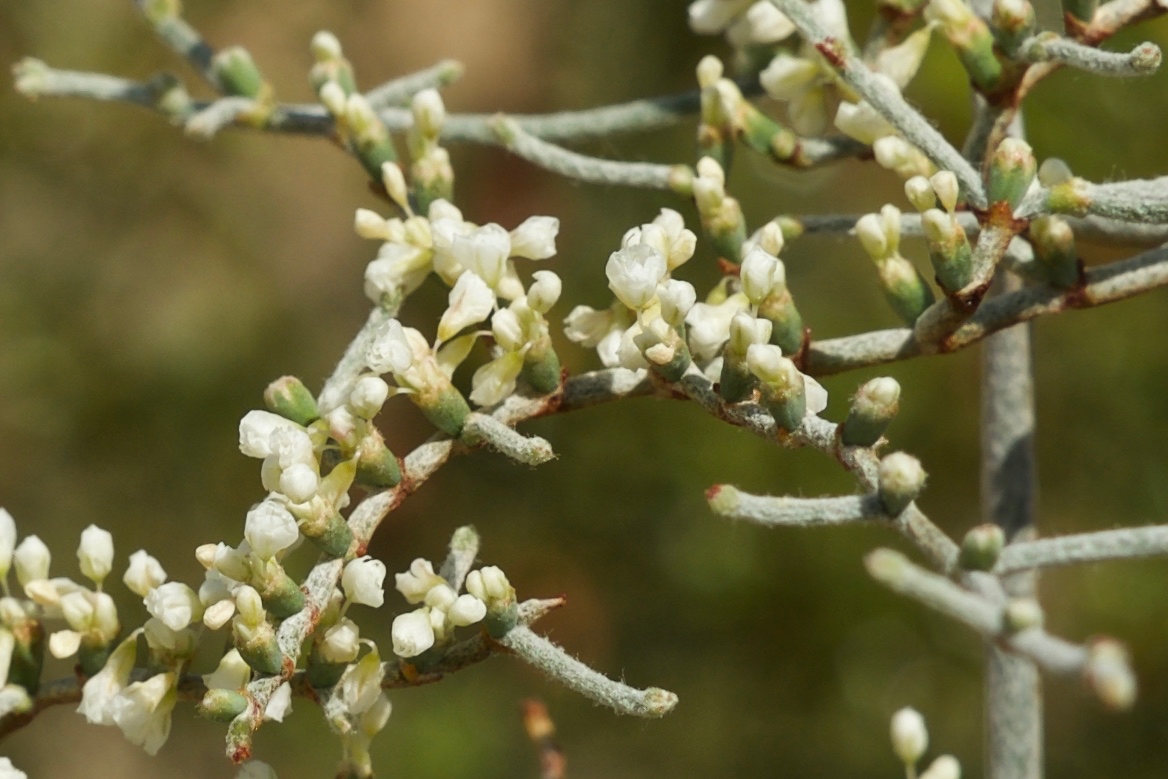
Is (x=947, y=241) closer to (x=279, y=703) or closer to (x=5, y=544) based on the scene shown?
(x=279, y=703)

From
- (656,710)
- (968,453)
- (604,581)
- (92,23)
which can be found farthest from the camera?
(92,23)

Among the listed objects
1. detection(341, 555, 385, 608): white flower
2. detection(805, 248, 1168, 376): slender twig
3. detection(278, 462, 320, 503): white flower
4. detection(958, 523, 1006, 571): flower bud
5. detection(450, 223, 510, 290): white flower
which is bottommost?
detection(341, 555, 385, 608): white flower

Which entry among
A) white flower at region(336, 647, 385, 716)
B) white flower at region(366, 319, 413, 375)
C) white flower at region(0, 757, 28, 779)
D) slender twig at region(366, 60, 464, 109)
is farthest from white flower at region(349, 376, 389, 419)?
slender twig at region(366, 60, 464, 109)

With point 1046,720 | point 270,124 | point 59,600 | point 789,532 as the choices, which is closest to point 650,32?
point 789,532

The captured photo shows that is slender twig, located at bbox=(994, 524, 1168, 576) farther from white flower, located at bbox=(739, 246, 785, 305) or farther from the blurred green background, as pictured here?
the blurred green background

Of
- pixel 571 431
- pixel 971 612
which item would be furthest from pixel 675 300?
pixel 571 431

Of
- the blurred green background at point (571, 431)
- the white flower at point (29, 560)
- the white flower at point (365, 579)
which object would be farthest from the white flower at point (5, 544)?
the blurred green background at point (571, 431)

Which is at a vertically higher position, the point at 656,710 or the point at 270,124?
the point at 270,124

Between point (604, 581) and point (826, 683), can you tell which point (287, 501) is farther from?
point (604, 581)
